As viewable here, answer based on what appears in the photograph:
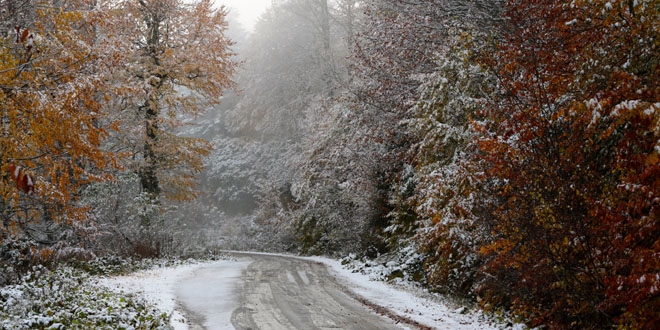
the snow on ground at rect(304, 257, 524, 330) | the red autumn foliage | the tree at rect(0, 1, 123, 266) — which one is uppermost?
the tree at rect(0, 1, 123, 266)

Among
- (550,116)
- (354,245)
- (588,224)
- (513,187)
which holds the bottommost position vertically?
(354,245)

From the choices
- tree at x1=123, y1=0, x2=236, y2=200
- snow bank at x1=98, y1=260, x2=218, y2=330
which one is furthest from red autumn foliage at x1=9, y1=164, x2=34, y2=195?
tree at x1=123, y1=0, x2=236, y2=200

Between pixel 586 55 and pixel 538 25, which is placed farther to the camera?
pixel 538 25

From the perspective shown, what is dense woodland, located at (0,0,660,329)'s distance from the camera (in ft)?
20.2

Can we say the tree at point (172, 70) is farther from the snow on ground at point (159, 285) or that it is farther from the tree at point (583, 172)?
the tree at point (583, 172)

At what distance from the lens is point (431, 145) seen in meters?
12.3

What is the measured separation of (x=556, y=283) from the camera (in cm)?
681

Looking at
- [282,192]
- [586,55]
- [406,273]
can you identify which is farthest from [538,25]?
[282,192]

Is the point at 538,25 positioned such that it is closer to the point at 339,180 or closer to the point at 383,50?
the point at 383,50

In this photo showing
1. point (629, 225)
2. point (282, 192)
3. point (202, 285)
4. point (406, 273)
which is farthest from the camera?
point (282, 192)

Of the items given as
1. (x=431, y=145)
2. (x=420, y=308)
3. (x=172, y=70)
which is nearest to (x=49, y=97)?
(x=420, y=308)

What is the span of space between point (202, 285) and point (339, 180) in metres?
12.1

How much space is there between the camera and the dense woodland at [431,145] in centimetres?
617

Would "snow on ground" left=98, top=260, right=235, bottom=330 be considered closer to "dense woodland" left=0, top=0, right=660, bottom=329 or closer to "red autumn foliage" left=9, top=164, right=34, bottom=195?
"dense woodland" left=0, top=0, right=660, bottom=329
